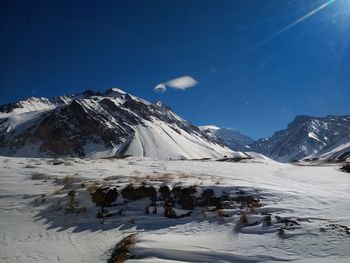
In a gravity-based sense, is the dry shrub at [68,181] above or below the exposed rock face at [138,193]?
Result: above

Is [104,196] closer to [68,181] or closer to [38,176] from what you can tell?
[68,181]

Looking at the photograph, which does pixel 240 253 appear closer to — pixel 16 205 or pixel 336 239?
pixel 336 239

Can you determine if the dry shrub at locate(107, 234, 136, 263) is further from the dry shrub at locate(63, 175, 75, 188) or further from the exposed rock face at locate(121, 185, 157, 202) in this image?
the dry shrub at locate(63, 175, 75, 188)

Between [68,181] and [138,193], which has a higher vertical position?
[68,181]

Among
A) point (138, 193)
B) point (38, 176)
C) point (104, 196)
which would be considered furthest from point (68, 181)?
point (138, 193)

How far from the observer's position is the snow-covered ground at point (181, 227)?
1022 cm

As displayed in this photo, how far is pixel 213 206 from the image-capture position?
14781 millimetres

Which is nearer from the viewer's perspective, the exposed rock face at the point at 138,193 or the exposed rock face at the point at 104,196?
the exposed rock face at the point at 104,196

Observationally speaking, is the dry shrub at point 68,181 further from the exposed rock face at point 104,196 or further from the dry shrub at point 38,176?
the exposed rock face at point 104,196

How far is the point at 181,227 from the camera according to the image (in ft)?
43.0

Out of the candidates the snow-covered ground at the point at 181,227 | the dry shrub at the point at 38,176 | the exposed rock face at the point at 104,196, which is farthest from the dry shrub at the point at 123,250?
the dry shrub at the point at 38,176

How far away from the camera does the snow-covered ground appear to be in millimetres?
10219

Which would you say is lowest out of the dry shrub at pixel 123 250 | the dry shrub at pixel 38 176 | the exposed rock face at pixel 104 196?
the dry shrub at pixel 123 250

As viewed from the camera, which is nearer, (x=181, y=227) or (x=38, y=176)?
(x=181, y=227)
